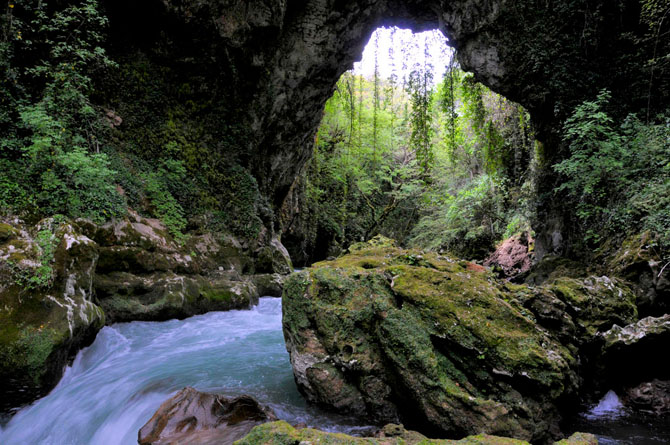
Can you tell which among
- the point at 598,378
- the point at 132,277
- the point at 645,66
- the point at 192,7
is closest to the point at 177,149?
the point at 192,7

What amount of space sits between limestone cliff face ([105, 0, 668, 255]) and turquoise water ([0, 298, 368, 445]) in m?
5.89

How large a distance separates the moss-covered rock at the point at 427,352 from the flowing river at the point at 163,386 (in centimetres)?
45

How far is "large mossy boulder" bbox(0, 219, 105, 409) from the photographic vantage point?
11.2 ft

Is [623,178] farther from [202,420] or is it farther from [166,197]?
[166,197]

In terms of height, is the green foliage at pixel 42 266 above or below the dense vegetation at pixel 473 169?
below

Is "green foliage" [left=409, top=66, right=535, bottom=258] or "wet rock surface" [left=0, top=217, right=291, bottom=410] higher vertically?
"green foliage" [left=409, top=66, right=535, bottom=258]

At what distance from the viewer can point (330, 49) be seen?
1016 cm

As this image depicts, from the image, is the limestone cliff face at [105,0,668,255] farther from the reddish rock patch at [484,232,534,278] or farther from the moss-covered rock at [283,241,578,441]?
the moss-covered rock at [283,241,578,441]

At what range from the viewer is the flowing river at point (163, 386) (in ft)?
10.6

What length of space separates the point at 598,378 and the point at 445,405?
2347mm

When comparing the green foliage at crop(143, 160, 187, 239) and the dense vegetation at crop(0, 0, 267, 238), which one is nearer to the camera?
the dense vegetation at crop(0, 0, 267, 238)

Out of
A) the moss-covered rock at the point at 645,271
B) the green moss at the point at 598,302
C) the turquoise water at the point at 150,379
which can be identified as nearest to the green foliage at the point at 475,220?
the moss-covered rock at the point at 645,271

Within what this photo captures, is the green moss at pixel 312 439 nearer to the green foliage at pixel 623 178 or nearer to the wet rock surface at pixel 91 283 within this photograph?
the wet rock surface at pixel 91 283

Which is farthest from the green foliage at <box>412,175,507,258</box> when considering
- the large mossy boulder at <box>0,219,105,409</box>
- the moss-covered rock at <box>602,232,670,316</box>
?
the large mossy boulder at <box>0,219,105,409</box>
